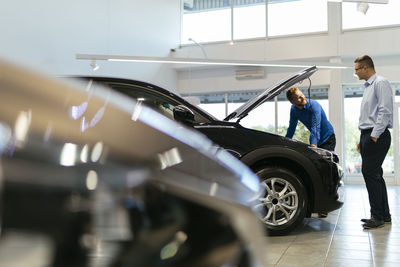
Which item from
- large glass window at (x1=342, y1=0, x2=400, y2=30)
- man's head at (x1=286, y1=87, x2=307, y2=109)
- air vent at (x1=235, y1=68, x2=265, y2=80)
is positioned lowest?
man's head at (x1=286, y1=87, x2=307, y2=109)

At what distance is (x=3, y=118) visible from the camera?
64 centimetres

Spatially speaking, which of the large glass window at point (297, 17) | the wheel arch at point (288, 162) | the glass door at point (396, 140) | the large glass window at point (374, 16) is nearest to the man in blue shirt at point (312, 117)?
the wheel arch at point (288, 162)

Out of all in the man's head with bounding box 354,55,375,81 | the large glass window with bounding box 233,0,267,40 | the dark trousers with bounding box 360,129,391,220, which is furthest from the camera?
the large glass window with bounding box 233,0,267,40

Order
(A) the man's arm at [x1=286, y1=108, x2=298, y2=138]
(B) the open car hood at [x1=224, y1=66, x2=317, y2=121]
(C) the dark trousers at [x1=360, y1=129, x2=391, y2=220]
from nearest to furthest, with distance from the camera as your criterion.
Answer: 1. (B) the open car hood at [x1=224, y1=66, x2=317, y2=121]
2. (C) the dark trousers at [x1=360, y1=129, x2=391, y2=220]
3. (A) the man's arm at [x1=286, y1=108, x2=298, y2=138]

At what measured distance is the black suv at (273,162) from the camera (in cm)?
340

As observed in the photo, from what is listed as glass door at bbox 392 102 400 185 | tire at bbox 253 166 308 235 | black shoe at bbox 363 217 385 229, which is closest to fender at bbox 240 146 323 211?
tire at bbox 253 166 308 235

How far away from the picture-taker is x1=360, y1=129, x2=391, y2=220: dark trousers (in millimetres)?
3830

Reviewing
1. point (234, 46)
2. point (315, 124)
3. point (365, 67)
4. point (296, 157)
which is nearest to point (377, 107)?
point (365, 67)

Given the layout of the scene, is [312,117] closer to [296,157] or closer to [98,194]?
[296,157]

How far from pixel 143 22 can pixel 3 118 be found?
10935mm

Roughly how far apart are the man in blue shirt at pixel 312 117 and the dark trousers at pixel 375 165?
716 millimetres

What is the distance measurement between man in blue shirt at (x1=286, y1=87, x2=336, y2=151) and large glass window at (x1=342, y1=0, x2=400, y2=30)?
6987mm

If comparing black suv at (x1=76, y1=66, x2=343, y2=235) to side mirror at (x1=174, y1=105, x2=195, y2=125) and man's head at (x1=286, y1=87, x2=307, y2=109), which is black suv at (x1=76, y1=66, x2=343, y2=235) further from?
man's head at (x1=286, y1=87, x2=307, y2=109)

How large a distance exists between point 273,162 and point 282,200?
0.36 meters
